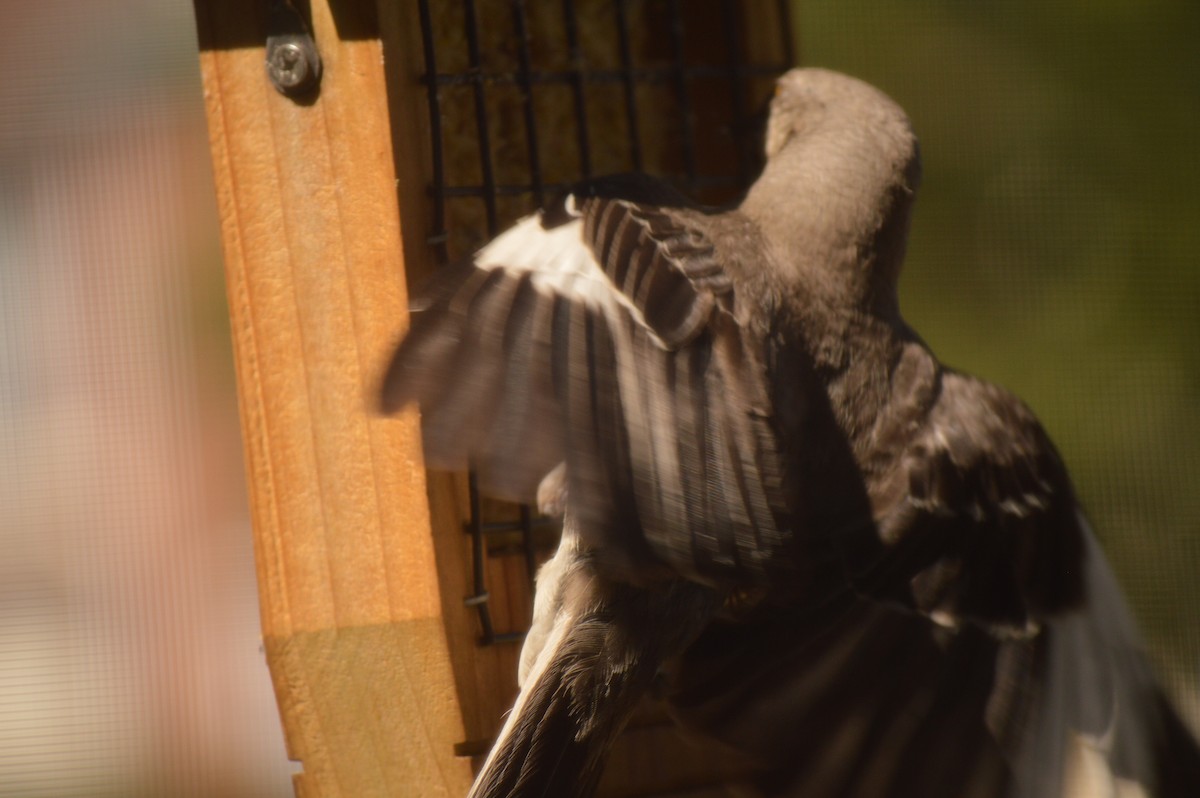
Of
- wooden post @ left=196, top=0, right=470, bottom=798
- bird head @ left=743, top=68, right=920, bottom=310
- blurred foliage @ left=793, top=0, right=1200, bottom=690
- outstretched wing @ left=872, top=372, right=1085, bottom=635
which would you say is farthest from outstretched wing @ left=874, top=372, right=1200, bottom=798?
blurred foliage @ left=793, top=0, right=1200, bottom=690

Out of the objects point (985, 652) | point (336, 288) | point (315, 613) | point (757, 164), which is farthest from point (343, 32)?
point (985, 652)

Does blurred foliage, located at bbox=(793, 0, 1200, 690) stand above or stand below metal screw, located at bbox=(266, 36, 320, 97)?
below

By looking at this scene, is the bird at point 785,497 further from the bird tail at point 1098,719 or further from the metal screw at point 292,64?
the metal screw at point 292,64

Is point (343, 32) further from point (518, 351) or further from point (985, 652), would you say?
point (985, 652)

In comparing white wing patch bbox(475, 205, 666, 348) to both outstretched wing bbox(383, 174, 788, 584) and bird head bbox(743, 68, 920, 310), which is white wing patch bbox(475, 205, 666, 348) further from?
bird head bbox(743, 68, 920, 310)

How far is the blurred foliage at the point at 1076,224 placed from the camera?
265cm

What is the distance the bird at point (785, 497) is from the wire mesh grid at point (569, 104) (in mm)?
120

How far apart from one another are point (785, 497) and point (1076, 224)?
1.88 metres

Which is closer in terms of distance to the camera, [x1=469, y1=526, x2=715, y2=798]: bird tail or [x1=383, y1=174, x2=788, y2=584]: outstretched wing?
[x1=383, y1=174, x2=788, y2=584]: outstretched wing

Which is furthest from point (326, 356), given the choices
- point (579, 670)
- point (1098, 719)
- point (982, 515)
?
point (1098, 719)

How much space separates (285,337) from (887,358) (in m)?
0.61

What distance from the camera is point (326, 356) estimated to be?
1.19m

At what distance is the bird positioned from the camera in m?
1.08

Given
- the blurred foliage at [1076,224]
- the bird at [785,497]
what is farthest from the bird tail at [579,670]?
the blurred foliage at [1076,224]
